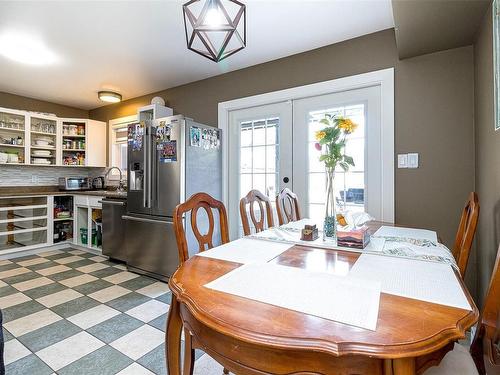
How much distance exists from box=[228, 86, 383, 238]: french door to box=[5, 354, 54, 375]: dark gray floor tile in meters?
2.08

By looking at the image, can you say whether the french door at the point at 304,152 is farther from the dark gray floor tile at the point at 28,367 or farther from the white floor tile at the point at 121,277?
the dark gray floor tile at the point at 28,367

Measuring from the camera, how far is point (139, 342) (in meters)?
1.76

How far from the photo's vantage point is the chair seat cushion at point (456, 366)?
83cm

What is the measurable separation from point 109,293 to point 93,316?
44 cm

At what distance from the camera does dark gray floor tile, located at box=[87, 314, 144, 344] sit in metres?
1.83

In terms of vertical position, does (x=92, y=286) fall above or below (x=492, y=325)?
below

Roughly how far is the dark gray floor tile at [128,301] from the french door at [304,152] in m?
1.28

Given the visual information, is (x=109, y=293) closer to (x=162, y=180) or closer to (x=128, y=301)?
(x=128, y=301)

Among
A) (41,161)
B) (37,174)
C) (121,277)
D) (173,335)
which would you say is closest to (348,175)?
(173,335)

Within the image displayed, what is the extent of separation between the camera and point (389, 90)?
2.34m

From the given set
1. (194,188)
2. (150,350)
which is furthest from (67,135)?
(150,350)

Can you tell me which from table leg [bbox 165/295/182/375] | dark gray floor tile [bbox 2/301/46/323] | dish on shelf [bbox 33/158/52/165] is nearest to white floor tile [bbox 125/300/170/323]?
dark gray floor tile [bbox 2/301/46/323]

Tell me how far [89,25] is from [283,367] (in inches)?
115

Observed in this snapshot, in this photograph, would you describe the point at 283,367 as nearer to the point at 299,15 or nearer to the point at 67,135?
the point at 299,15
